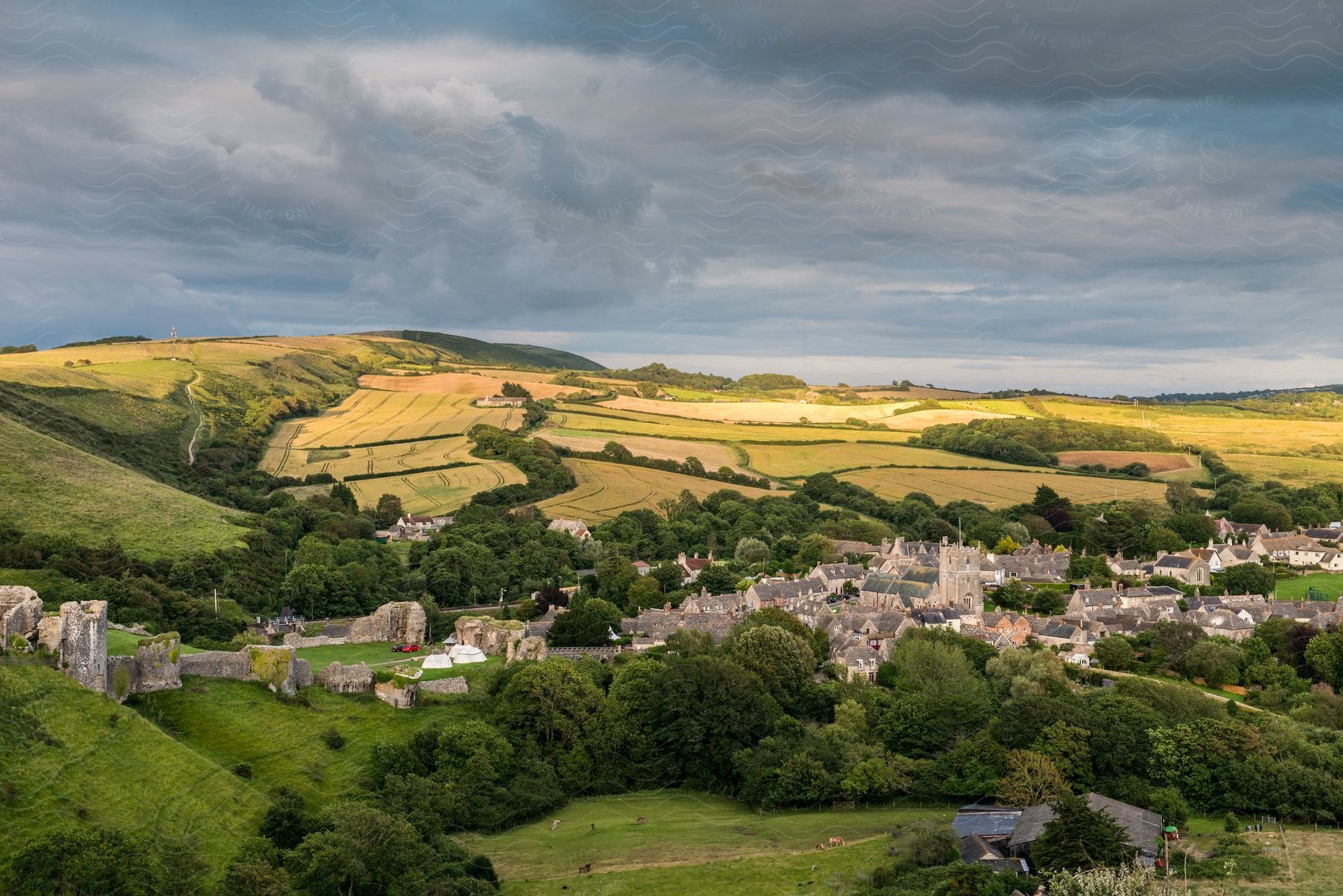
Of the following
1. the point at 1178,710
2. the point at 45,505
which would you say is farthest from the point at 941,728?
the point at 45,505

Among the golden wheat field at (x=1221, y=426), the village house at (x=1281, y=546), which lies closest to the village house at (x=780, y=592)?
the village house at (x=1281, y=546)

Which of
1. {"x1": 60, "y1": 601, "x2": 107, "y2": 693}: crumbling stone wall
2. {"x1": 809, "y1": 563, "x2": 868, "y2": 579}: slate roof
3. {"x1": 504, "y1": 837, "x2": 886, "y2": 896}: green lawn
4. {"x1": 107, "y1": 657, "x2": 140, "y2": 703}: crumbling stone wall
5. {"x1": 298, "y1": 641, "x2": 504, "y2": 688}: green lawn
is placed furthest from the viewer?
{"x1": 809, "y1": 563, "x2": 868, "y2": 579}: slate roof

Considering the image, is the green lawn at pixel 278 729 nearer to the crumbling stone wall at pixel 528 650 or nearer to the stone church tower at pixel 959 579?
the crumbling stone wall at pixel 528 650

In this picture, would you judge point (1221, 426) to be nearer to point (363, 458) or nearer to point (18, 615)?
point (363, 458)

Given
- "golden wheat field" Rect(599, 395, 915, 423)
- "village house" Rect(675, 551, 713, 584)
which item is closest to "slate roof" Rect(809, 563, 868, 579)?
"village house" Rect(675, 551, 713, 584)

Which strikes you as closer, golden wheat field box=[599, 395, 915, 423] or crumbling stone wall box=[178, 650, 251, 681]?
crumbling stone wall box=[178, 650, 251, 681]

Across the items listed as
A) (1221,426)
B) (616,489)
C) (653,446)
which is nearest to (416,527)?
(616,489)

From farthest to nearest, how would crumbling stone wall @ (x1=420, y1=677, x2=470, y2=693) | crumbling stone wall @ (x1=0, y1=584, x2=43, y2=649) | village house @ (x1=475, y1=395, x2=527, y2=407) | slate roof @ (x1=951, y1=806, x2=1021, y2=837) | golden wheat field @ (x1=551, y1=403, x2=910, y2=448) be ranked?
village house @ (x1=475, y1=395, x2=527, y2=407) → golden wheat field @ (x1=551, y1=403, x2=910, y2=448) → crumbling stone wall @ (x1=420, y1=677, x2=470, y2=693) → slate roof @ (x1=951, y1=806, x2=1021, y2=837) → crumbling stone wall @ (x1=0, y1=584, x2=43, y2=649)

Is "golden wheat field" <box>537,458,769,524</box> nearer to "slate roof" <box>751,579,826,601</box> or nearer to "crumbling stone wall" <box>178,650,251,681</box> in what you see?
"slate roof" <box>751,579,826,601</box>
